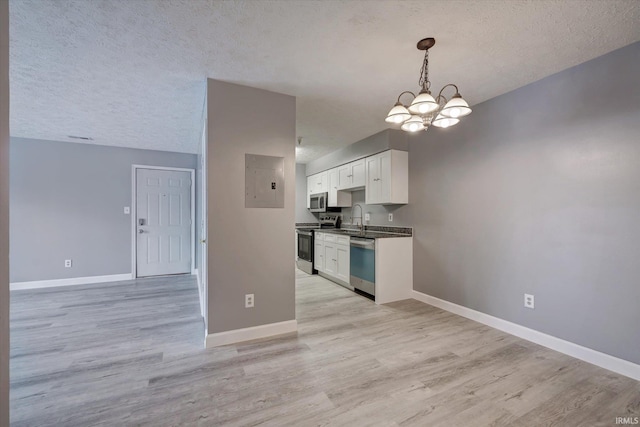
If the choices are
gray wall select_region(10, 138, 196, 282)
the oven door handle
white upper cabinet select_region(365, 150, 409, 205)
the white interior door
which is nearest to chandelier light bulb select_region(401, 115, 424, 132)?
white upper cabinet select_region(365, 150, 409, 205)

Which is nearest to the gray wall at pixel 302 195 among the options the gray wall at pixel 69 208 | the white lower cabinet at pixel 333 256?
the white lower cabinet at pixel 333 256

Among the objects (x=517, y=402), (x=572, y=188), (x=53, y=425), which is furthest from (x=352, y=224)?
(x=53, y=425)

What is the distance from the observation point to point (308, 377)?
6.53ft

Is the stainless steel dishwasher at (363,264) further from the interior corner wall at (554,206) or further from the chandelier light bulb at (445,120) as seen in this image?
the chandelier light bulb at (445,120)

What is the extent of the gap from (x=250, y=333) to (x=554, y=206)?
307 centimetres

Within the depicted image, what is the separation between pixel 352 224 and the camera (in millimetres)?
5359

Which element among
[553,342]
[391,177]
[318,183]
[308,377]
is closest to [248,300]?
[308,377]

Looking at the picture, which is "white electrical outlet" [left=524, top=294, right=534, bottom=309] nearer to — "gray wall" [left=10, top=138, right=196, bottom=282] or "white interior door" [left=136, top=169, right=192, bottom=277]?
"white interior door" [left=136, top=169, right=192, bottom=277]

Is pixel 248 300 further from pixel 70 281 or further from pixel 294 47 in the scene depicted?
pixel 70 281

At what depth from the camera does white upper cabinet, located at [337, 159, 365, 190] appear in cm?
452

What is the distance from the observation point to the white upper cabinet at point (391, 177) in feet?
12.6

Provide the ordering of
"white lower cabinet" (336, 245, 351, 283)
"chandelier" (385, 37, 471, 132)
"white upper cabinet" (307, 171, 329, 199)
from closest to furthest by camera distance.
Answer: "chandelier" (385, 37, 471, 132)
"white lower cabinet" (336, 245, 351, 283)
"white upper cabinet" (307, 171, 329, 199)

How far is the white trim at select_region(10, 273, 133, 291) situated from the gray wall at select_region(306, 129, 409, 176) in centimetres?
437

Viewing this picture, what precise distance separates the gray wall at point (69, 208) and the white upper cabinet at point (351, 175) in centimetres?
361
